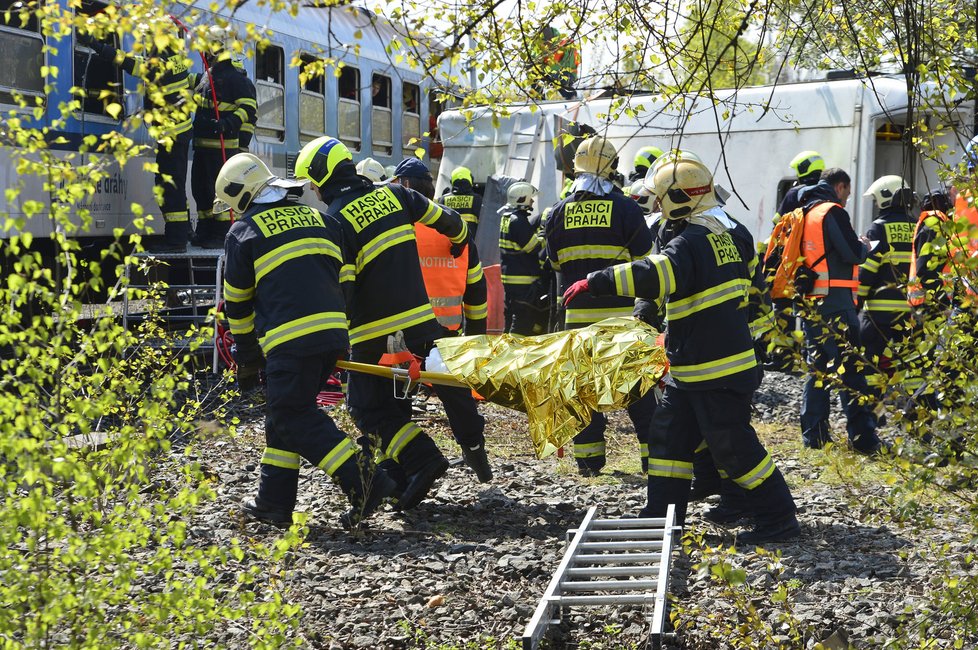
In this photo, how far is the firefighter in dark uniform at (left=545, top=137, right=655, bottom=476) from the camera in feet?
22.6

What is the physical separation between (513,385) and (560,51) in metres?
1.76

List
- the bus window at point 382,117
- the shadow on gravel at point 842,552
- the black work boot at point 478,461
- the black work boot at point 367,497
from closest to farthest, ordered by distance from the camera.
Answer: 1. the shadow on gravel at point 842,552
2. the black work boot at point 367,497
3. the black work boot at point 478,461
4. the bus window at point 382,117

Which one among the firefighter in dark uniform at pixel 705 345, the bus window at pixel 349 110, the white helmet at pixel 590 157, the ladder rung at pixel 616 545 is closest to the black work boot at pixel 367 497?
the ladder rung at pixel 616 545

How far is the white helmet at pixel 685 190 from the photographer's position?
533cm

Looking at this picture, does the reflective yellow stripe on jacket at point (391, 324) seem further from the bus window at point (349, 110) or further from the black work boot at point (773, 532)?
the bus window at point (349, 110)

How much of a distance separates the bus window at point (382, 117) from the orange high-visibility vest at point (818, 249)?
7.88 m

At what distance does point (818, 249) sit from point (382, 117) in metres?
8.36

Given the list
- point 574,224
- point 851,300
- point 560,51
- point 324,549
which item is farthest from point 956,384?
point 851,300

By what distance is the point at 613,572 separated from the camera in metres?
4.35

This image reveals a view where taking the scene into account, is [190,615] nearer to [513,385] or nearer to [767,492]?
[513,385]

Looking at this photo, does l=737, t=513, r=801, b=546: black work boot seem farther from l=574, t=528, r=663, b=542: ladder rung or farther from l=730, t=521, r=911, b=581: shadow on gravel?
l=574, t=528, r=663, b=542: ladder rung

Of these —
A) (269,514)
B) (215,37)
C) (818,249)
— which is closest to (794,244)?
(818,249)

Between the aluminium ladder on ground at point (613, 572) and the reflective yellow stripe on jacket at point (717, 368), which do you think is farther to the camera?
the reflective yellow stripe on jacket at point (717, 368)

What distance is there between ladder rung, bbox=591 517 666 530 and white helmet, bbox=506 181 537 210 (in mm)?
5489
